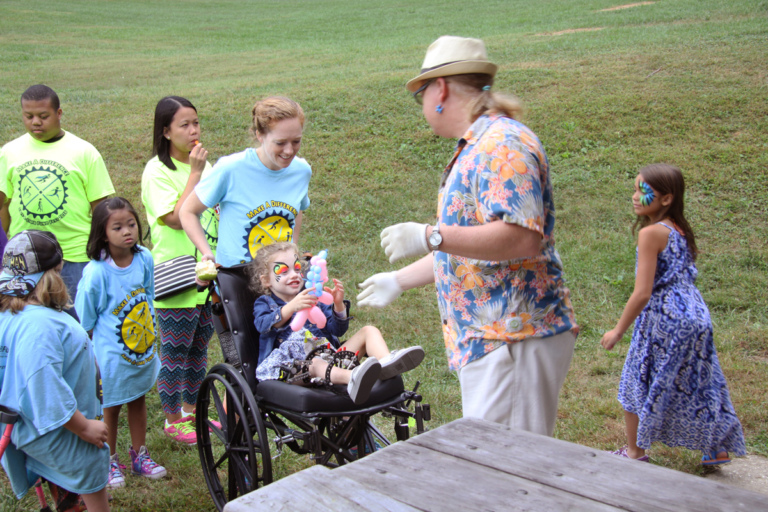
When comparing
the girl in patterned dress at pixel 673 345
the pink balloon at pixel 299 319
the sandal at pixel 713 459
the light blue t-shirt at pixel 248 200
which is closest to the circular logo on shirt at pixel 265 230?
the light blue t-shirt at pixel 248 200

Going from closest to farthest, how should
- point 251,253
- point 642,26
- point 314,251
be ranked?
1. point 251,253
2. point 314,251
3. point 642,26

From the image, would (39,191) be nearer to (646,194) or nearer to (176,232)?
(176,232)

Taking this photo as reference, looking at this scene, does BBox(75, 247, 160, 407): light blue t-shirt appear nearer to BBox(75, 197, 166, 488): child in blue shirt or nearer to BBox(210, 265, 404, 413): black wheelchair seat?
BBox(75, 197, 166, 488): child in blue shirt

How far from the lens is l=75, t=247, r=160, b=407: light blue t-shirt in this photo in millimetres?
3598

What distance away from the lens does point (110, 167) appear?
9.26 metres

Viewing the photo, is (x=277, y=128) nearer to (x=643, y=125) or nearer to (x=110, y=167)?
(x=110, y=167)

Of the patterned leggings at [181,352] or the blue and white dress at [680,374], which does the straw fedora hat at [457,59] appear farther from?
the patterned leggings at [181,352]

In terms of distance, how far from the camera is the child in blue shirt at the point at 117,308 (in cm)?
360

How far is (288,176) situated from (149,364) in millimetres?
1337

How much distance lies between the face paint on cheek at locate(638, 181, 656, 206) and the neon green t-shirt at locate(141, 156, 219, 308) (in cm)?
255

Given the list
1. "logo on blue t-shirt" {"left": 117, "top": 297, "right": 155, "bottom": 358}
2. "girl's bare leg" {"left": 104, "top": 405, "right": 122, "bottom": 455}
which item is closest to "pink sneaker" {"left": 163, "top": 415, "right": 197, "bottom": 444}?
"girl's bare leg" {"left": 104, "top": 405, "right": 122, "bottom": 455}

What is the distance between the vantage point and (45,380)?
110 inches

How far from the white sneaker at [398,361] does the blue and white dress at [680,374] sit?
52.7 inches

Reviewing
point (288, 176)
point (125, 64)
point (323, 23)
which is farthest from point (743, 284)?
point (323, 23)
